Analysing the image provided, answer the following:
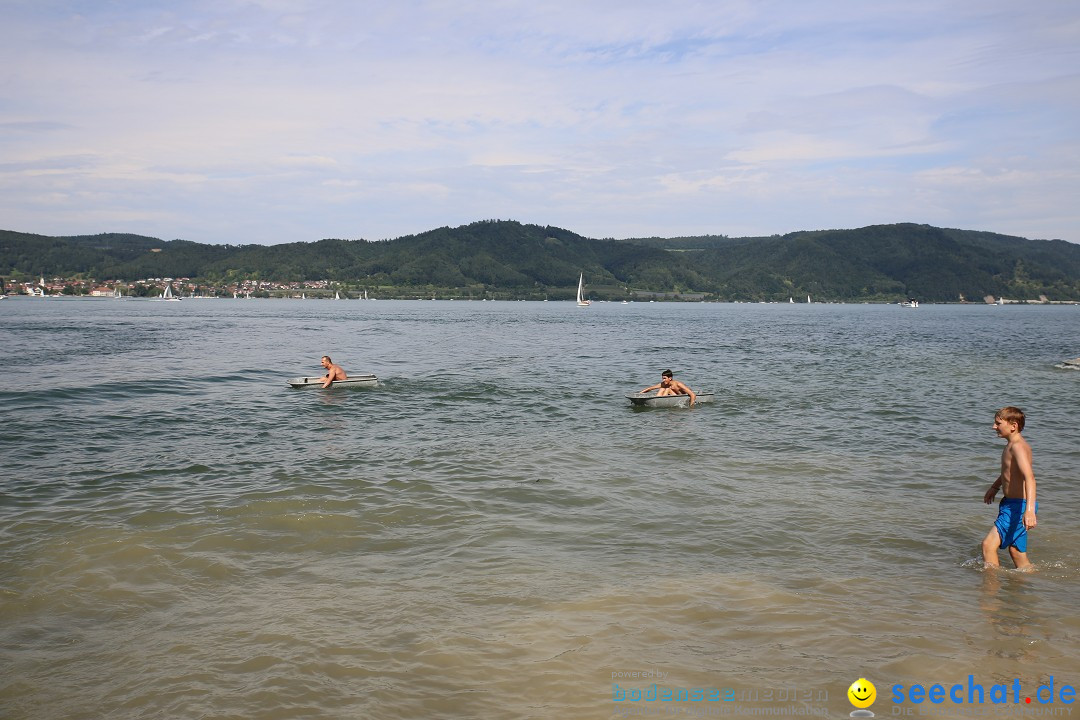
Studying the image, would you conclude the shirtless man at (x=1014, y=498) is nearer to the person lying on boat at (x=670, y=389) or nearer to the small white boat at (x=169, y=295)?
the person lying on boat at (x=670, y=389)

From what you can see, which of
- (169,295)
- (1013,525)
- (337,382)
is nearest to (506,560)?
(1013,525)

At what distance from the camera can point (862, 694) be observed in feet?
19.1

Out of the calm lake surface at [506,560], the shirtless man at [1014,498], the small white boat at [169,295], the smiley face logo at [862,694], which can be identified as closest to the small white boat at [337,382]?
the calm lake surface at [506,560]

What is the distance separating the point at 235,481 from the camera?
1302cm

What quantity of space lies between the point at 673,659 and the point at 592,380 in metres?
24.2

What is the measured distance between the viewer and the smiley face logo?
19.0ft

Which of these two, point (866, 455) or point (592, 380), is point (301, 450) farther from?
point (592, 380)

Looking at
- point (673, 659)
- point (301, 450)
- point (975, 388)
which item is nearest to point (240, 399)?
point (301, 450)

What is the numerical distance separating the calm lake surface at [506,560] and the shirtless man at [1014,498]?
1.13 feet

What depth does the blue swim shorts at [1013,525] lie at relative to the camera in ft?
28.7

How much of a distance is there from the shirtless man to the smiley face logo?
3976 millimetres

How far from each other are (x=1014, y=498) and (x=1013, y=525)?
13.7 inches

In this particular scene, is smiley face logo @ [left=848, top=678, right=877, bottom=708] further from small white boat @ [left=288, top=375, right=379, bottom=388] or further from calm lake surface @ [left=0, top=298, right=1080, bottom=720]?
small white boat @ [left=288, top=375, right=379, bottom=388]

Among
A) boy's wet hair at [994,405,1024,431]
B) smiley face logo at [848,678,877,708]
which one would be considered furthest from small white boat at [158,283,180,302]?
smiley face logo at [848,678,877,708]
